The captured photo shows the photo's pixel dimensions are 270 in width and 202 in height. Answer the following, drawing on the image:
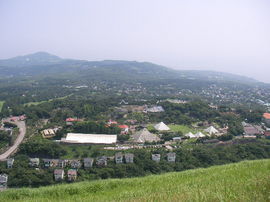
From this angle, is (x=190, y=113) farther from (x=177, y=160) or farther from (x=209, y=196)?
(x=209, y=196)

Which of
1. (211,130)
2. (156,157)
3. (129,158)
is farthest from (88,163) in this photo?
(211,130)

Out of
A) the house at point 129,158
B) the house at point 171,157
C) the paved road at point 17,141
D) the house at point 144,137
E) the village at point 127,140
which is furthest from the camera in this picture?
the house at point 144,137

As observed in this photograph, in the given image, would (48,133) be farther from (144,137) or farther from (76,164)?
(144,137)

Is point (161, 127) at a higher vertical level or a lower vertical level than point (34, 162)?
lower

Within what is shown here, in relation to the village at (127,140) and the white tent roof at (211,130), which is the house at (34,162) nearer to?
the village at (127,140)

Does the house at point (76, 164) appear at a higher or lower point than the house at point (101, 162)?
lower

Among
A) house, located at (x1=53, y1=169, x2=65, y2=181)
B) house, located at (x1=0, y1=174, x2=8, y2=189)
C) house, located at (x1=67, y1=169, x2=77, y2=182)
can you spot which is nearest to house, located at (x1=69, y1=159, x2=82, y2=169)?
house, located at (x1=67, y1=169, x2=77, y2=182)

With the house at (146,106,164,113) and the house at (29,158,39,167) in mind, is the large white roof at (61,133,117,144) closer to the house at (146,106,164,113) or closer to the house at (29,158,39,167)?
the house at (29,158,39,167)

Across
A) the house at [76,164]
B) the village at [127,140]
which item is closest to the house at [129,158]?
the village at [127,140]

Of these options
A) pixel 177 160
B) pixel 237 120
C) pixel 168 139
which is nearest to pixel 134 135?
pixel 168 139
